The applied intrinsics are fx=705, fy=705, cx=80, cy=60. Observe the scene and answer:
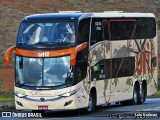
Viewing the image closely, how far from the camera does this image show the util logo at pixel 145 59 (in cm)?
3247

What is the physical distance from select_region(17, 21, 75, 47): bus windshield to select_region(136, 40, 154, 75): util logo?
736 cm

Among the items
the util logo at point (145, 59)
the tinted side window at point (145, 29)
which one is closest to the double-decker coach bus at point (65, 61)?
the tinted side window at point (145, 29)

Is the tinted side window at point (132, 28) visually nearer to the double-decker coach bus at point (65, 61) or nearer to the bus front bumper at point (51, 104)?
the double-decker coach bus at point (65, 61)

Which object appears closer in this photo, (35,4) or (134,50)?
(134,50)

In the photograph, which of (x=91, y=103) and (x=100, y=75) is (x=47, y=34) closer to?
(x=91, y=103)

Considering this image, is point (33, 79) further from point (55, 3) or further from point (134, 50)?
point (55, 3)

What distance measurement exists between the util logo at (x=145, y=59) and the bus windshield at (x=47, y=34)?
7362mm

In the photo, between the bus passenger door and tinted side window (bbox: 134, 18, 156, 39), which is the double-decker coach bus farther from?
tinted side window (bbox: 134, 18, 156, 39)

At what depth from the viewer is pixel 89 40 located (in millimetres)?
26453

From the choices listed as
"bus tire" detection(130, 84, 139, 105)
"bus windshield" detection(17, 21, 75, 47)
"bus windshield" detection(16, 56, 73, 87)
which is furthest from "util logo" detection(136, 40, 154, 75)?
"bus windshield" detection(16, 56, 73, 87)

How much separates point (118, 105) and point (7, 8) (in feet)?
150

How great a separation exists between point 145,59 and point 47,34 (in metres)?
8.93

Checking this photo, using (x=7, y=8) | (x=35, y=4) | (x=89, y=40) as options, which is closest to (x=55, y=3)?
(x=35, y=4)

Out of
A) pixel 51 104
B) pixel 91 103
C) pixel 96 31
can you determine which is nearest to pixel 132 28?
pixel 96 31
